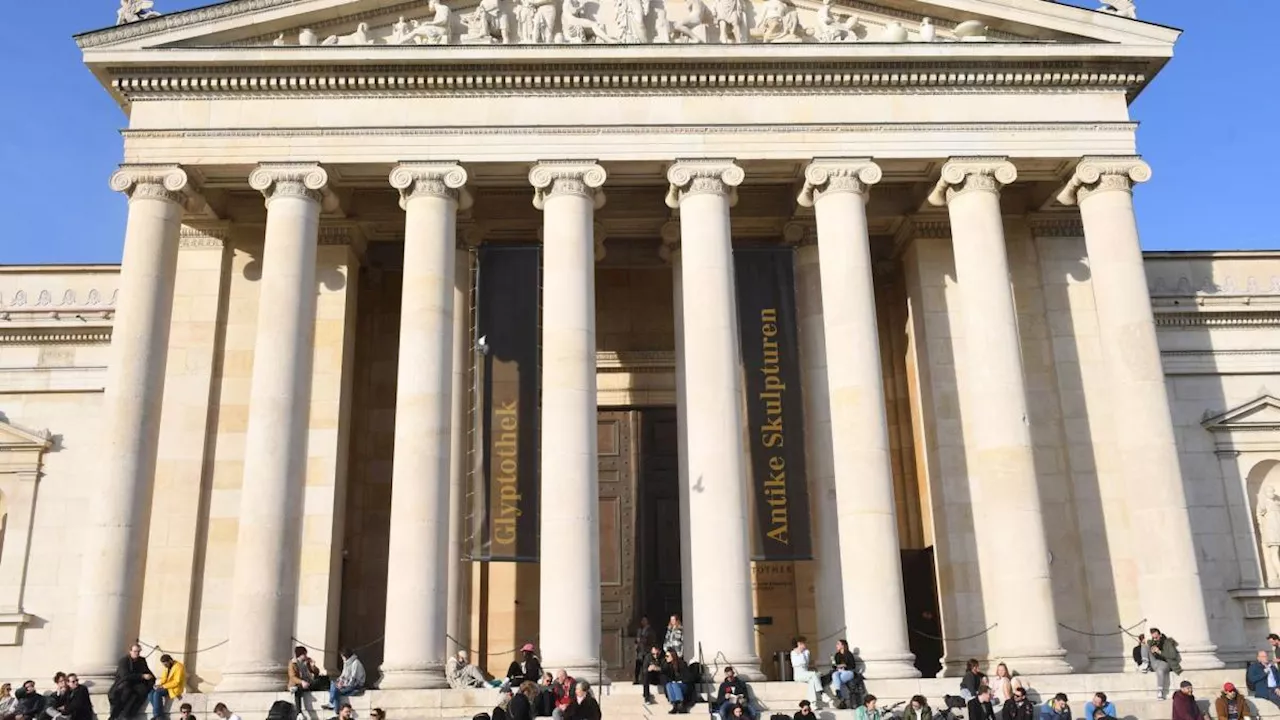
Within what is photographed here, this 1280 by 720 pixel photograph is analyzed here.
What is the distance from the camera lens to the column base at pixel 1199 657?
21.0m

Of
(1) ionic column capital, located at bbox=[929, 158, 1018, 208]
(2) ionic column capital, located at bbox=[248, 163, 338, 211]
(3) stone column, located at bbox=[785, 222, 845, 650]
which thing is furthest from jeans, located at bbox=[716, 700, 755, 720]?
(2) ionic column capital, located at bbox=[248, 163, 338, 211]

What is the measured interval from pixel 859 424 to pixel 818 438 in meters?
2.72

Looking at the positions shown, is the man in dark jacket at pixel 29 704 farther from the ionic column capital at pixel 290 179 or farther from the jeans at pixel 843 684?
the jeans at pixel 843 684

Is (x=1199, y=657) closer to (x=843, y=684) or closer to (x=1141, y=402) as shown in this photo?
(x=1141, y=402)

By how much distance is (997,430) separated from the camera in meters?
22.6

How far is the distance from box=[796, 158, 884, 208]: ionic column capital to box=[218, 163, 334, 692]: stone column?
399 inches

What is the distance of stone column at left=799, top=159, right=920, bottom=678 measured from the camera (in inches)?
838

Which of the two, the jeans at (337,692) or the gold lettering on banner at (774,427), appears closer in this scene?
the jeans at (337,692)

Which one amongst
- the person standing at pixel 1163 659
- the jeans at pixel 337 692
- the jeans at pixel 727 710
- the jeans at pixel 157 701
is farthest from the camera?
the person standing at pixel 1163 659

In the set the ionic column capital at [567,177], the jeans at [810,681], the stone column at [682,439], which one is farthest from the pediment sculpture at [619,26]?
the jeans at [810,681]

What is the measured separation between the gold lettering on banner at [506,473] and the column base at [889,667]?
7009 millimetres

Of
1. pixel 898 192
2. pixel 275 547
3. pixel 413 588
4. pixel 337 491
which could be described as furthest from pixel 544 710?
pixel 898 192

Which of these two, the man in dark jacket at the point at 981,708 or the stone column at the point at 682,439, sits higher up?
the stone column at the point at 682,439

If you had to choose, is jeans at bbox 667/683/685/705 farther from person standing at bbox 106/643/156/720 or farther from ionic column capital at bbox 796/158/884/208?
ionic column capital at bbox 796/158/884/208
